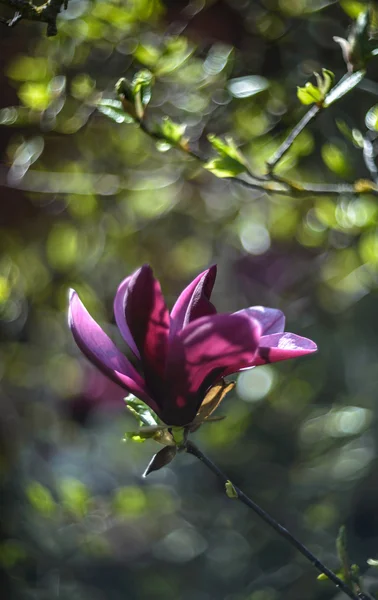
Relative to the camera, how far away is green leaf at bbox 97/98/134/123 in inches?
26.1

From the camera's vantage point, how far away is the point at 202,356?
20.7 inches

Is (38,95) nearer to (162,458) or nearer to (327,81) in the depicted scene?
(327,81)

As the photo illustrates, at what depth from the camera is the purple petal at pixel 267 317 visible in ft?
1.79

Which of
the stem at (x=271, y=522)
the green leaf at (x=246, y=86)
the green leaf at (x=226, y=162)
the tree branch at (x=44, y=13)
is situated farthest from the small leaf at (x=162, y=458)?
the green leaf at (x=246, y=86)

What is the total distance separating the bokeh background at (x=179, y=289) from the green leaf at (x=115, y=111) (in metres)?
0.27

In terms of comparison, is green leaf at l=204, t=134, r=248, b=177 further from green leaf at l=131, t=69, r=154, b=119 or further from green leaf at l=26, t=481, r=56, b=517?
green leaf at l=26, t=481, r=56, b=517

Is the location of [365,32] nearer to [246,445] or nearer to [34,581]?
[246,445]

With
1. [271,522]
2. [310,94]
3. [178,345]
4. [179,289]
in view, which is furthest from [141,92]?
[179,289]

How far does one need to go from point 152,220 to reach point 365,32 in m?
0.85

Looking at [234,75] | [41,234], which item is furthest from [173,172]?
[41,234]

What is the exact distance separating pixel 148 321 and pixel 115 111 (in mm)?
222

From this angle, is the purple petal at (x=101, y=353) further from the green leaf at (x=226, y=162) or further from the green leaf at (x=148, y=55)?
the green leaf at (x=148, y=55)

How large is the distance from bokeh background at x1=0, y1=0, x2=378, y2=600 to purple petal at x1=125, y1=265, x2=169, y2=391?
0.35 metres

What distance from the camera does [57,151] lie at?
4.84ft
